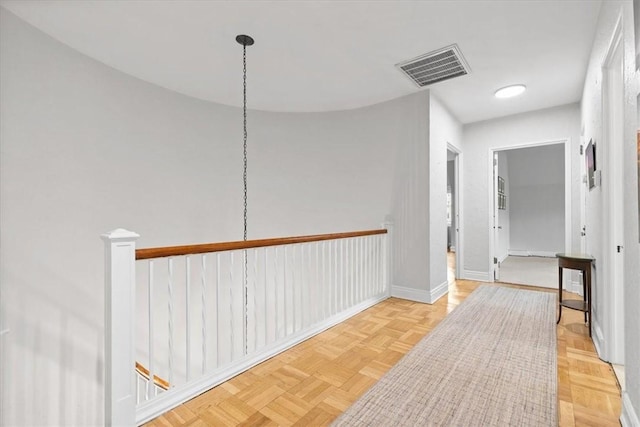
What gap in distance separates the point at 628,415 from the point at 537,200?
24.1ft

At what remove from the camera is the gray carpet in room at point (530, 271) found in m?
4.54

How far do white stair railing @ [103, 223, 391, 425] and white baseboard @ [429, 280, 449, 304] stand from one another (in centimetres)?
56

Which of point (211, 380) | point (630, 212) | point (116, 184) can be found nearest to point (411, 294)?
point (630, 212)

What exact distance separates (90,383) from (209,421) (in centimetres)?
183

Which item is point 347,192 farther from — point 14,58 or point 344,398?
point 14,58

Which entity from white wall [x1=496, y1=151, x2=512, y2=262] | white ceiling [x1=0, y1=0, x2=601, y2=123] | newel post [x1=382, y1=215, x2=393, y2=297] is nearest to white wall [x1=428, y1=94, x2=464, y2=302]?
white ceiling [x1=0, y1=0, x2=601, y2=123]

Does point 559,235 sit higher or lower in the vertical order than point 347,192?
lower

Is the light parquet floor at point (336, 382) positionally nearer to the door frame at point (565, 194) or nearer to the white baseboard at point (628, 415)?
the white baseboard at point (628, 415)

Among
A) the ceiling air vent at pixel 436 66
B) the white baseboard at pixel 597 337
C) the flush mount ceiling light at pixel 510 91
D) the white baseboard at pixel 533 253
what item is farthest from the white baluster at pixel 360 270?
the white baseboard at pixel 533 253

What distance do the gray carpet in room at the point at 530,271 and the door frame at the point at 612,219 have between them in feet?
8.18

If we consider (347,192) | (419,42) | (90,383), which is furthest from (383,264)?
(90,383)

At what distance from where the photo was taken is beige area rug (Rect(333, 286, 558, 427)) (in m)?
1.57

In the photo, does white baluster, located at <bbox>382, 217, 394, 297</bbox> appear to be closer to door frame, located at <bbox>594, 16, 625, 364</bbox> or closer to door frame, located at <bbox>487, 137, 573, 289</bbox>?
door frame, located at <bbox>487, 137, 573, 289</bbox>

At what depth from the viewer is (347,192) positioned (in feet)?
13.9
